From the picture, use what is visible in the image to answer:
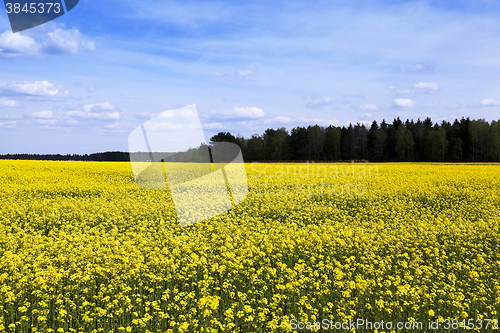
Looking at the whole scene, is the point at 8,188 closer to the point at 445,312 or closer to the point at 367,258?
the point at 367,258

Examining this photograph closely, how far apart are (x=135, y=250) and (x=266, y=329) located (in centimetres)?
476

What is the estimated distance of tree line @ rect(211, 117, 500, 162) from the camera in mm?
78312

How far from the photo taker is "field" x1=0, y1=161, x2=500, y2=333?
6.50 m

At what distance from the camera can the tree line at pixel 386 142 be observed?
257 feet

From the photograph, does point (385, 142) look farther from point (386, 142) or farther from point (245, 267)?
point (245, 267)

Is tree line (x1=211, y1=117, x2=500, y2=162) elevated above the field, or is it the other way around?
tree line (x1=211, y1=117, x2=500, y2=162)

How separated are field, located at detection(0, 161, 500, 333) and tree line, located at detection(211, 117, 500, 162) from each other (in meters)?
65.6

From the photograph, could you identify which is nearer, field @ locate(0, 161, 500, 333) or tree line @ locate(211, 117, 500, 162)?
field @ locate(0, 161, 500, 333)

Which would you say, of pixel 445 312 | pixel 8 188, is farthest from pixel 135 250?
pixel 8 188

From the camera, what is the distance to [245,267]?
8906 mm

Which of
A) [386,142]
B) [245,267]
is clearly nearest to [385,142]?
[386,142]

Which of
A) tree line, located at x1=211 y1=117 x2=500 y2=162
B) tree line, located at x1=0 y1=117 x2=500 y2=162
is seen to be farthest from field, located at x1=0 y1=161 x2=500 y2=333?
tree line, located at x1=211 y1=117 x2=500 y2=162

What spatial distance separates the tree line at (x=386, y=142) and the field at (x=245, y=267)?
65.6 meters

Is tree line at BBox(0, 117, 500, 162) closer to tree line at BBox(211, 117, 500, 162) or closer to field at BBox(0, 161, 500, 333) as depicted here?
tree line at BBox(211, 117, 500, 162)
